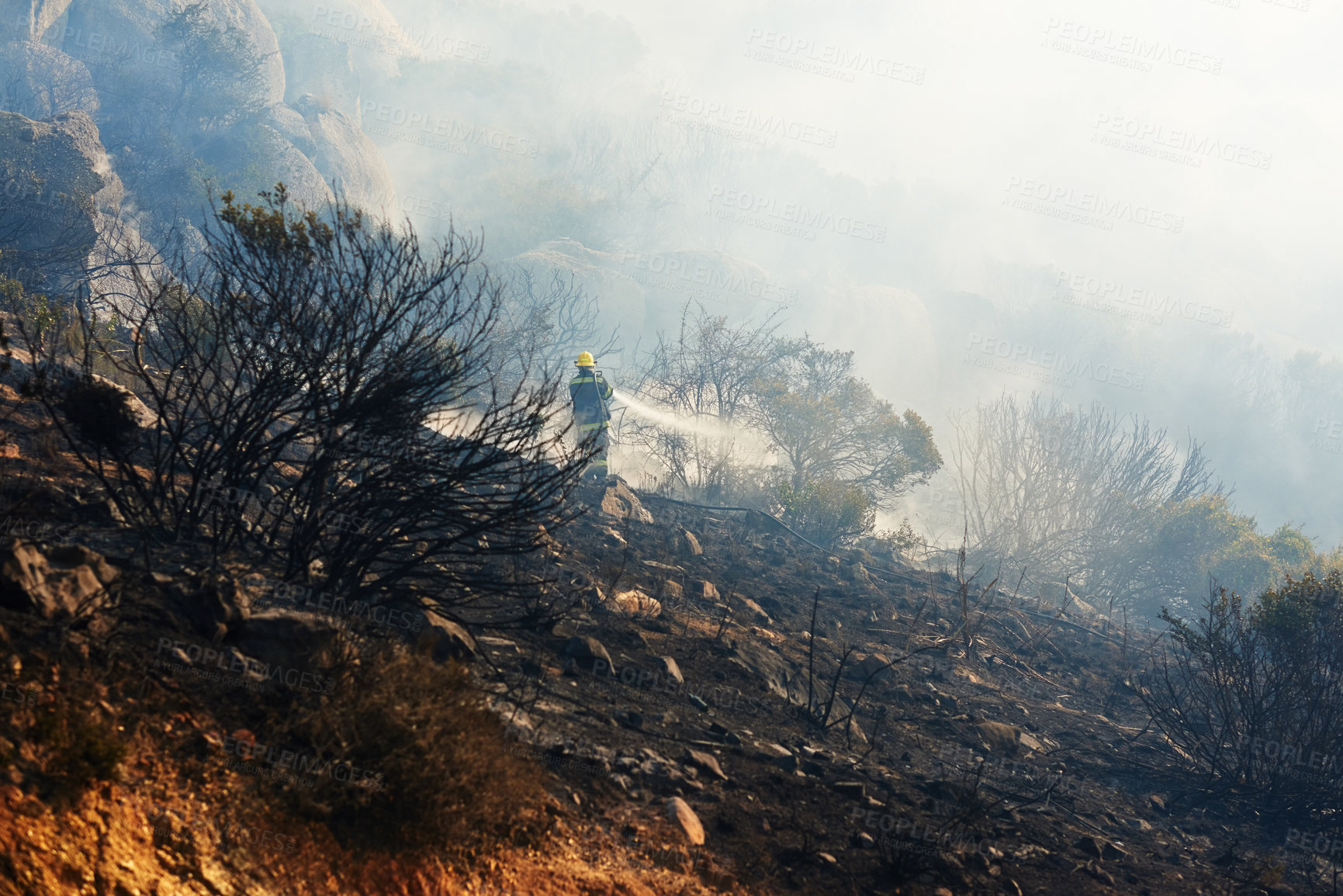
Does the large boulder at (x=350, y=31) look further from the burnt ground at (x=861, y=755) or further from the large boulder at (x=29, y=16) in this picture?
the burnt ground at (x=861, y=755)

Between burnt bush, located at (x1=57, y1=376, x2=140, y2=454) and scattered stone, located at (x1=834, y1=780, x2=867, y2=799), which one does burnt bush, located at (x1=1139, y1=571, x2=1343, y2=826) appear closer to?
scattered stone, located at (x1=834, y1=780, x2=867, y2=799)

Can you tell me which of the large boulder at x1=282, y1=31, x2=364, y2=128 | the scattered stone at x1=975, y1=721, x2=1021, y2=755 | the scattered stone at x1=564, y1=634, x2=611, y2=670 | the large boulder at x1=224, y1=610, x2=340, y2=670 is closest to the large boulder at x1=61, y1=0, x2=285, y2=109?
the large boulder at x1=282, y1=31, x2=364, y2=128

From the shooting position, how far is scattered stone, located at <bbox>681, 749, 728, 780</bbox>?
6.50 m

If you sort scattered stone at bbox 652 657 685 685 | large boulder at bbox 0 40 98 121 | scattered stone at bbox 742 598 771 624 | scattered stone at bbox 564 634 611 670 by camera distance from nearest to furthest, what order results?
scattered stone at bbox 564 634 611 670, scattered stone at bbox 652 657 685 685, scattered stone at bbox 742 598 771 624, large boulder at bbox 0 40 98 121

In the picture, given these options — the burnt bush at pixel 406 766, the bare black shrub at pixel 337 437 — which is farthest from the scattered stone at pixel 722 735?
the burnt bush at pixel 406 766

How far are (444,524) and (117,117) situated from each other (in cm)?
6142

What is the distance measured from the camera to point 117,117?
50.1 m

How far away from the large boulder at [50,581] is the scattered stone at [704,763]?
184 inches

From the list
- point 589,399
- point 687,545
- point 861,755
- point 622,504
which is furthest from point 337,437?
point 622,504

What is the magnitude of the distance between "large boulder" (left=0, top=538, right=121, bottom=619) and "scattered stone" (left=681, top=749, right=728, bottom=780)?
4.68m

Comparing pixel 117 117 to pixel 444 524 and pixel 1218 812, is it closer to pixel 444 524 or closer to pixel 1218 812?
pixel 444 524

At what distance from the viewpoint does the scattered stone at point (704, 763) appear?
650 centimetres

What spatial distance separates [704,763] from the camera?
6.57m

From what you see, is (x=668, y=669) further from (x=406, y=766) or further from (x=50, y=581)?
(x=50, y=581)
